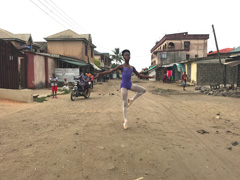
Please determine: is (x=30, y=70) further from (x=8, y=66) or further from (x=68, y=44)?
(x=68, y=44)

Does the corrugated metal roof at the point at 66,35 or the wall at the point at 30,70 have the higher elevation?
the corrugated metal roof at the point at 66,35

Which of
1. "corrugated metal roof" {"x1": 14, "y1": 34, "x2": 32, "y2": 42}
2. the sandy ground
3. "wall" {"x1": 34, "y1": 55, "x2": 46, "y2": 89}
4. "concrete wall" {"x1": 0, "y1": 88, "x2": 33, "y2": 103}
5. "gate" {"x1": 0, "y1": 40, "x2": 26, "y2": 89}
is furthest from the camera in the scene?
"corrugated metal roof" {"x1": 14, "y1": 34, "x2": 32, "y2": 42}

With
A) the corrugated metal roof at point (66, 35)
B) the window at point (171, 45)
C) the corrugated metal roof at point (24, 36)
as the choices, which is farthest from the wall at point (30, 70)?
the window at point (171, 45)

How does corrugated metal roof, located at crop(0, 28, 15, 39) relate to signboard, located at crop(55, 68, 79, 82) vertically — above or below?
above

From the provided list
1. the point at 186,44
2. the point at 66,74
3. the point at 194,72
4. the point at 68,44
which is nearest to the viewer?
the point at 66,74

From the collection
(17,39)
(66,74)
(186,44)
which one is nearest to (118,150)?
(66,74)

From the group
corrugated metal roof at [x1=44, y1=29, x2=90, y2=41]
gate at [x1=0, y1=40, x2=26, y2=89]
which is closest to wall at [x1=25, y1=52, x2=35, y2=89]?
gate at [x1=0, y1=40, x2=26, y2=89]

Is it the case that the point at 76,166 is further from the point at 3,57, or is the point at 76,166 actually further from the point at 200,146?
the point at 3,57

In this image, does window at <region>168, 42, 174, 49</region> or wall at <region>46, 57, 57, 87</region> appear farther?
window at <region>168, 42, 174, 49</region>

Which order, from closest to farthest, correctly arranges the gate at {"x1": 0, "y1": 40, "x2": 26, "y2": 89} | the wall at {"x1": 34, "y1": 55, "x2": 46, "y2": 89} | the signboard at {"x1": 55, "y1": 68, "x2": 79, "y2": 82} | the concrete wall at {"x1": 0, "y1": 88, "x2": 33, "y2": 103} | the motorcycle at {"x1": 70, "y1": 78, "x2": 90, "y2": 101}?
the concrete wall at {"x1": 0, "y1": 88, "x2": 33, "y2": 103}
the motorcycle at {"x1": 70, "y1": 78, "x2": 90, "y2": 101}
the gate at {"x1": 0, "y1": 40, "x2": 26, "y2": 89}
the wall at {"x1": 34, "y1": 55, "x2": 46, "y2": 89}
the signboard at {"x1": 55, "y1": 68, "x2": 79, "y2": 82}

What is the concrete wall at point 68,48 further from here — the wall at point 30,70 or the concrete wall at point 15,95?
the concrete wall at point 15,95

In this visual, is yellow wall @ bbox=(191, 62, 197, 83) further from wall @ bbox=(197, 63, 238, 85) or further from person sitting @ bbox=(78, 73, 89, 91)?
person sitting @ bbox=(78, 73, 89, 91)

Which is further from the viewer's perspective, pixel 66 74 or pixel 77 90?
pixel 66 74

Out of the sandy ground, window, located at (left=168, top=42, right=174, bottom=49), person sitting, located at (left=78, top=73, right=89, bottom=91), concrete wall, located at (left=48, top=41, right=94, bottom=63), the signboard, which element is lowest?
the sandy ground
